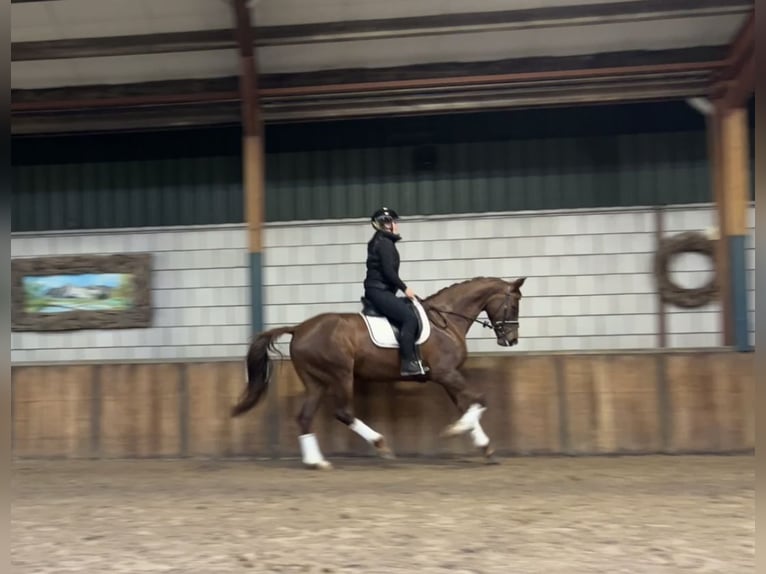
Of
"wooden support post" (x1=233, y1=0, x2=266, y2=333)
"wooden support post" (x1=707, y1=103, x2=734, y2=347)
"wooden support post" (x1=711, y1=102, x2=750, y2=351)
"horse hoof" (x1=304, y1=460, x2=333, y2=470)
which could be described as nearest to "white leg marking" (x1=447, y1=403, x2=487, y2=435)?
"horse hoof" (x1=304, y1=460, x2=333, y2=470)

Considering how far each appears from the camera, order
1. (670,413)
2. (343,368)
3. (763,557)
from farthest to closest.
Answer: (670,413)
(343,368)
(763,557)

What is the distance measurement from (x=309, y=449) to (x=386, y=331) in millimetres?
1517

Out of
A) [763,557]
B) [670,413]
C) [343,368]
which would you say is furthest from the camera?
[670,413]

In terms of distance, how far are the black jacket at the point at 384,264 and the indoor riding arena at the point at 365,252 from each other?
502mm

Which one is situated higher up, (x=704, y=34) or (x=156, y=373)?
(x=704, y=34)

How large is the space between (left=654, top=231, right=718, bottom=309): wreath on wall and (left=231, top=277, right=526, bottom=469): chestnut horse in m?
2.57

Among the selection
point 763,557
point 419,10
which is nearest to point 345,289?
point 419,10

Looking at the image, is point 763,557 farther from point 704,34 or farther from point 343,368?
point 704,34

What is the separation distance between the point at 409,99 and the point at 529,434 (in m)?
4.38

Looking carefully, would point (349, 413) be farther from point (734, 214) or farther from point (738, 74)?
point (738, 74)

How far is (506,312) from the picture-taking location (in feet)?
24.4

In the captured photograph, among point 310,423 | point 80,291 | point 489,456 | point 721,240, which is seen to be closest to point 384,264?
point 310,423

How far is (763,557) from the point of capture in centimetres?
369

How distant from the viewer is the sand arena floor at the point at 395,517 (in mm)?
4355
